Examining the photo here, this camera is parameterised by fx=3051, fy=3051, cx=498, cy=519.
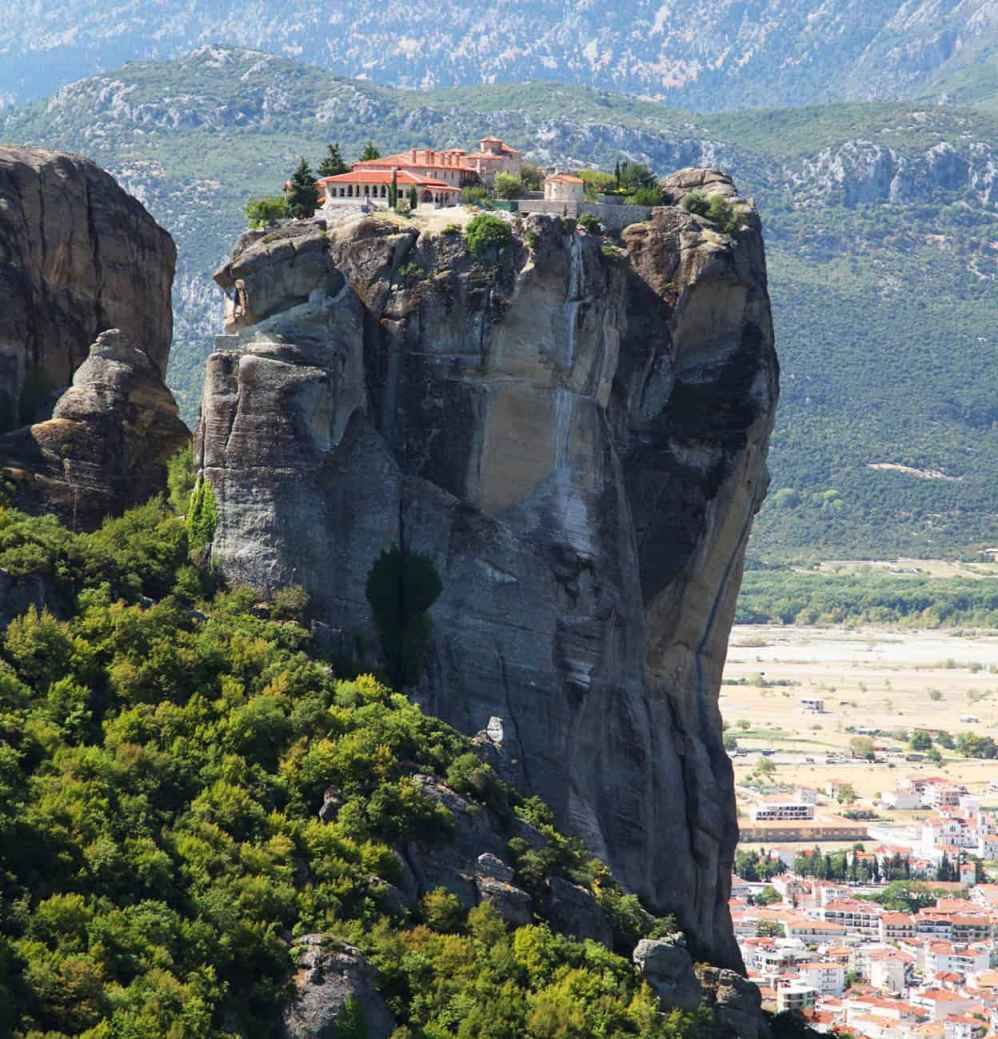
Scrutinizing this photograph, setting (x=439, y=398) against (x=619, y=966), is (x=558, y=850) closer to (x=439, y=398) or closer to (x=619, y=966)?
(x=619, y=966)

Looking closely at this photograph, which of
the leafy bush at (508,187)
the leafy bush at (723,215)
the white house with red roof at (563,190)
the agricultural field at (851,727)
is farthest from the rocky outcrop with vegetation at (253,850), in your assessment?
the agricultural field at (851,727)

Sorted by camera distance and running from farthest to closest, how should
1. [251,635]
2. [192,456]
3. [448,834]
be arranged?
[192,456], [251,635], [448,834]

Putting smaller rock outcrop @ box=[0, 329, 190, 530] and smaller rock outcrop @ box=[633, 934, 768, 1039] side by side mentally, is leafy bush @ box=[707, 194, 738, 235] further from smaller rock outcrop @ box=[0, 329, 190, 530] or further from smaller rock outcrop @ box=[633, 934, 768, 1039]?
smaller rock outcrop @ box=[633, 934, 768, 1039]

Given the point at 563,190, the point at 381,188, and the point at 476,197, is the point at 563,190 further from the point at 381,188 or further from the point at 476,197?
the point at 381,188

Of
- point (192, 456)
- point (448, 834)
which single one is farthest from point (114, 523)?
point (448, 834)

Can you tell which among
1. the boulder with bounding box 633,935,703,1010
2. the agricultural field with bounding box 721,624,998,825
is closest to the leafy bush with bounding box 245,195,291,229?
the boulder with bounding box 633,935,703,1010
